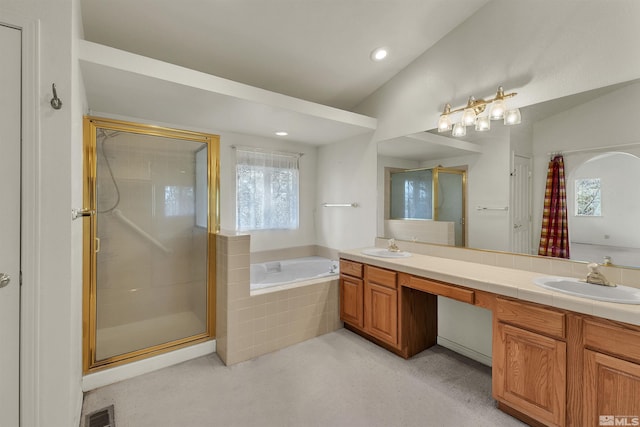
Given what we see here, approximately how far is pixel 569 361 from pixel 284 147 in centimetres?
330

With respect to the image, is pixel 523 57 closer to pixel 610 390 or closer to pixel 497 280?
pixel 497 280

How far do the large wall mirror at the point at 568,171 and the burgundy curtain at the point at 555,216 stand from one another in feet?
0.09

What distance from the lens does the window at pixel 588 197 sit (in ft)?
6.01

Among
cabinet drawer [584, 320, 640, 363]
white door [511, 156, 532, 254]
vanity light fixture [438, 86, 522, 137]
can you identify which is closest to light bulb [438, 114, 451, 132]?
vanity light fixture [438, 86, 522, 137]

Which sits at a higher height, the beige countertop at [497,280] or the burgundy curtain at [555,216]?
the burgundy curtain at [555,216]

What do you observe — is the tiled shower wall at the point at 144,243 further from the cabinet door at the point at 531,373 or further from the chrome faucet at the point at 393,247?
the cabinet door at the point at 531,373

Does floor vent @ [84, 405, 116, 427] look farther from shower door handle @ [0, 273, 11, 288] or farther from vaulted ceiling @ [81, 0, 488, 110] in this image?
vaulted ceiling @ [81, 0, 488, 110]

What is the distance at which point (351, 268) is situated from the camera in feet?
9.16

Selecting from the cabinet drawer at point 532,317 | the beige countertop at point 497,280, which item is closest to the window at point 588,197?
the beige countertop at point 497,280

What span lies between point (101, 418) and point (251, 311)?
3.58 ft

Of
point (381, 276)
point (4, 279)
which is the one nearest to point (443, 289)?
point (381, 276)

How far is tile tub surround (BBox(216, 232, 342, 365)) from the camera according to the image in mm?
2314

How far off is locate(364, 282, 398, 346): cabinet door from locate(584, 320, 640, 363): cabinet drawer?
119 cm

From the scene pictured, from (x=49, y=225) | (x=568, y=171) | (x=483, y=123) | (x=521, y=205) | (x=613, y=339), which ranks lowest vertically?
(x=613, y=339)
